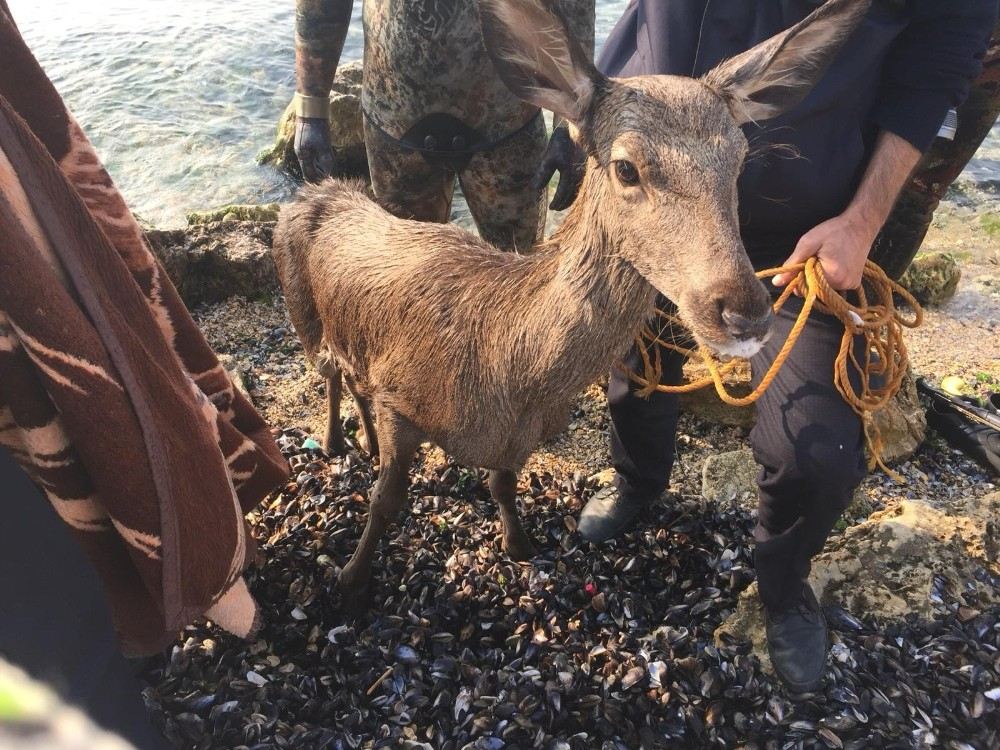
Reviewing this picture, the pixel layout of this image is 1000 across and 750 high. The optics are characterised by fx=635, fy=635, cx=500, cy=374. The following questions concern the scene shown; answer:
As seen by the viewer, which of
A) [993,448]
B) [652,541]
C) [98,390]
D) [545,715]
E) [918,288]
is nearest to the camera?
[98,390]

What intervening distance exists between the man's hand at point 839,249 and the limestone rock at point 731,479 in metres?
1.63

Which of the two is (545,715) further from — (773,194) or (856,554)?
(773,194)

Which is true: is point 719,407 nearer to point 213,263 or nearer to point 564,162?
point 564,162

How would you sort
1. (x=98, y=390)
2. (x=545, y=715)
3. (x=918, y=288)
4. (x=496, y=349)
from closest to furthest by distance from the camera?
1. (x=98, y=390)
2. (x=496, y=349)
3. (x=545, y=715)
4. (x=918, y=288)

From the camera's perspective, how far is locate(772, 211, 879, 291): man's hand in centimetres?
235

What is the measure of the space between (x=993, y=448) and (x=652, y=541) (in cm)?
234

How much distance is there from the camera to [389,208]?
414 cm

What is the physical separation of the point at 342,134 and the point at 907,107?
25.4 ft

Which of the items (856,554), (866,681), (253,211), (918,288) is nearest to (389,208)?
(253,211)

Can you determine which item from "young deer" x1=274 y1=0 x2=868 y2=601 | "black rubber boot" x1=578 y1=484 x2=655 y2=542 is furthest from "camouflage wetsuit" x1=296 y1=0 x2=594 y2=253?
"black rubber boot" x1=578 y1=484 x2=655 y2=542

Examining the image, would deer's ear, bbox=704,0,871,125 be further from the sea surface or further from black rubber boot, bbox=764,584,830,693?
the sea surface

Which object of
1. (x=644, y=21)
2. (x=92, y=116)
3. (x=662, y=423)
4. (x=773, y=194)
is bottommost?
(x=92, y=116)

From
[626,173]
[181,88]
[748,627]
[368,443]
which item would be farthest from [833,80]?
[181,88]

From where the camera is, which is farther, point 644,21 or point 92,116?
point 92,116
